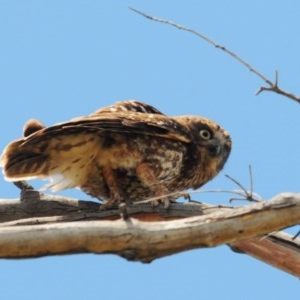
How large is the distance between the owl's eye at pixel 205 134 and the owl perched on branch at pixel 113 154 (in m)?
0.12

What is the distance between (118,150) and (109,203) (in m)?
0.45

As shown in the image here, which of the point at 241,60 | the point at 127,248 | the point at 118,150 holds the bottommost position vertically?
the point at 127,248

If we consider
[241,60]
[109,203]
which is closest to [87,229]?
[241,60]

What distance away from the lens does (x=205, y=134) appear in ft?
23.4

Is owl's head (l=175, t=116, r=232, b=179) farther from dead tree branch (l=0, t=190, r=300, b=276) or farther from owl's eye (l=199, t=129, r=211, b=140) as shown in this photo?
dead tree branch (l=0, t=190, r=300, b=276)

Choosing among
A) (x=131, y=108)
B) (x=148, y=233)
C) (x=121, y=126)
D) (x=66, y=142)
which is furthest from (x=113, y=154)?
(x=148, y=233)

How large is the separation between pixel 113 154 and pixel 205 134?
40.0 inches

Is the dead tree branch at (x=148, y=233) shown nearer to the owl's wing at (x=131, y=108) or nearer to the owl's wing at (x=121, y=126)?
the owl's wing at (x=121, y=126)

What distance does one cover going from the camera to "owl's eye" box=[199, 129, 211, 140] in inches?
280

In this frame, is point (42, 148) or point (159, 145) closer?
point (42, 148)

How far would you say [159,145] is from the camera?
658 cm

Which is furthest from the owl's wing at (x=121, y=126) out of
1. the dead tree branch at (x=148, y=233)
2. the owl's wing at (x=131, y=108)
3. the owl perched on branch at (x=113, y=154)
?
the dead tree branch at (x=148, y=233)

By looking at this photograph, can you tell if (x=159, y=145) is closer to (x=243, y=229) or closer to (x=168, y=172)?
(x=168, y=172)

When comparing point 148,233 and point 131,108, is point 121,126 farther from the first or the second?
point 148,233
